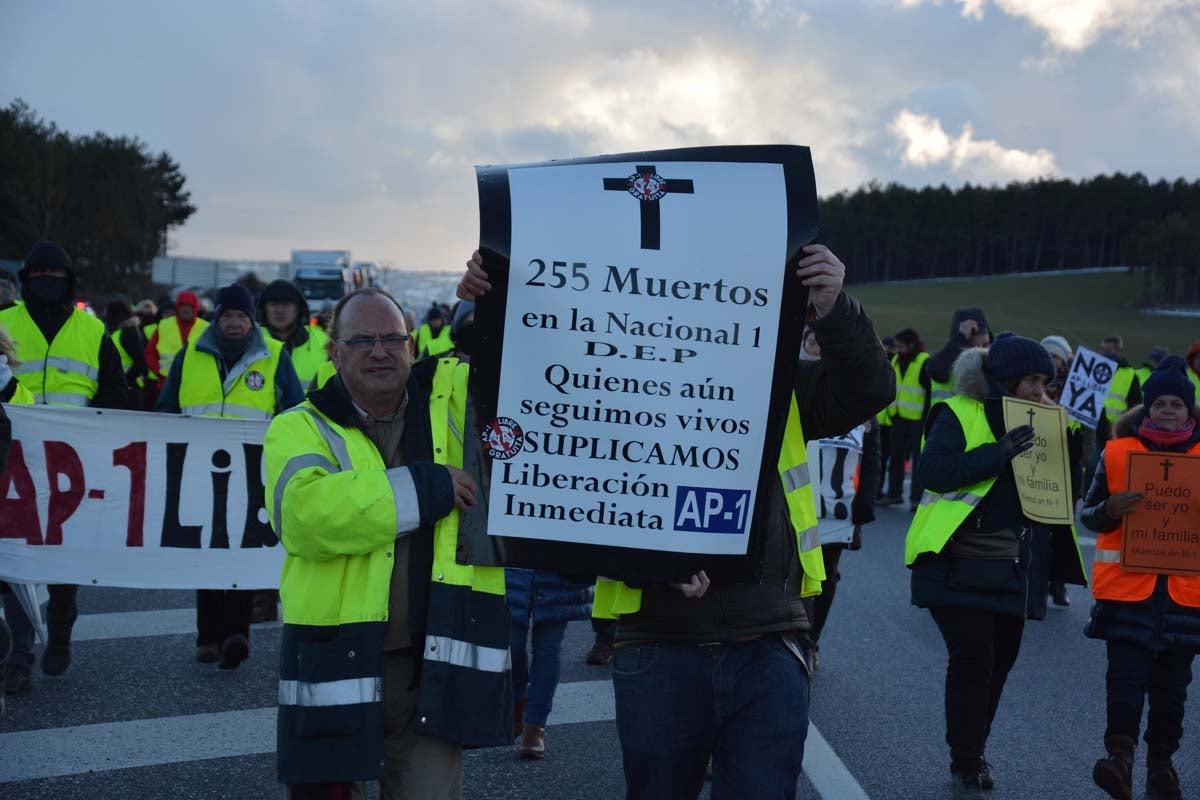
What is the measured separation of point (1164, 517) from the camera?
4.98m

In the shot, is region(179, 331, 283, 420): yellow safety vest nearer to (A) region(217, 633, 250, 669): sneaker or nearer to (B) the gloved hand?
(A) region(217, 633, 250, 669): sneaker

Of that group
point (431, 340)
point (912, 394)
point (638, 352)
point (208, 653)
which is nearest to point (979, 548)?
point (638, 352)

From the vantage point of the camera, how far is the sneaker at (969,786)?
4738 millimetres

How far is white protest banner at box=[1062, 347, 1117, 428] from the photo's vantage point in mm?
12406

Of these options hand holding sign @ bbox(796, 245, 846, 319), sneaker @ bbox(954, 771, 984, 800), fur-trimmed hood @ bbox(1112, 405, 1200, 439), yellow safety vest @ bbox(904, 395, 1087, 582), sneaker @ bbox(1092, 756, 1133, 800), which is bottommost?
sneaker @ bbox(954, 771, 984, 800)

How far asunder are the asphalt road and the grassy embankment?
102ft

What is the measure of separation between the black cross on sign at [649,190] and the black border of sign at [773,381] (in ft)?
0.20

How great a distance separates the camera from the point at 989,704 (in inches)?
191

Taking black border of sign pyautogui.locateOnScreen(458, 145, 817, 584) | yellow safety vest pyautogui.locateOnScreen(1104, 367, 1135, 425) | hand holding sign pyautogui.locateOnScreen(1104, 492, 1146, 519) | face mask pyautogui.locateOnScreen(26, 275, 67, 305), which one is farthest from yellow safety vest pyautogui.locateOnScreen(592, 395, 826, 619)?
yellow safety vest pyautogui.locateOnScreen(1104, 367, 1135, 425)

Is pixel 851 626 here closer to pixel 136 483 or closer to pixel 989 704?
pixel 989 704

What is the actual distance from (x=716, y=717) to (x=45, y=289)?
18.5ft

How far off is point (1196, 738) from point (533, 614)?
356cm

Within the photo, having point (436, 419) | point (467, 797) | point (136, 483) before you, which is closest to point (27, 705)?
point (136, 483)

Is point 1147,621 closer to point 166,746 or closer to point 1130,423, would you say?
point 1130,423
